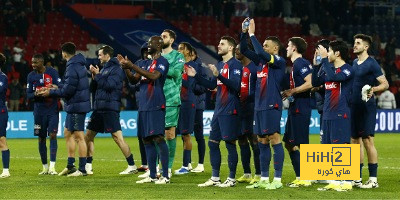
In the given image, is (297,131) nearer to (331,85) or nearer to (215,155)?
(331,85)

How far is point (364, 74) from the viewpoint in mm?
15305

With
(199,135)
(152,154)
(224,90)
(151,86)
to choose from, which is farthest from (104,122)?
(224,90)

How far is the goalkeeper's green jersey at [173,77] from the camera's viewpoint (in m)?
16.0

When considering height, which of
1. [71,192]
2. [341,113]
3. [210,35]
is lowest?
[71,192]

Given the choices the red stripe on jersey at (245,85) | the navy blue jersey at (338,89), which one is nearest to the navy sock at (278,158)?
the navy blue jersey at (338,89)

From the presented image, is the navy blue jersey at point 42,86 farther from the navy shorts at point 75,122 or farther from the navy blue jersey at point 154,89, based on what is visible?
the navy blue jersey at point 154,89

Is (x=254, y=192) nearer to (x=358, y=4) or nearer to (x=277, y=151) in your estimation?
(x=277, y=151)

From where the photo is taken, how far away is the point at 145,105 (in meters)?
15.3

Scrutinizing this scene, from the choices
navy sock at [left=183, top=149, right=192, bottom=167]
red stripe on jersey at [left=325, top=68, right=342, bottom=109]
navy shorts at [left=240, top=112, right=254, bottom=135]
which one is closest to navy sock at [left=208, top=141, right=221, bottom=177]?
navy shorts at [left=240, top=112, right=254, bottom=135]

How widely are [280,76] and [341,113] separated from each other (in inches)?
43.5

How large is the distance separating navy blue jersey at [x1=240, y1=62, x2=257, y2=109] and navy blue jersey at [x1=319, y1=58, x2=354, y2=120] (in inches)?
50.6

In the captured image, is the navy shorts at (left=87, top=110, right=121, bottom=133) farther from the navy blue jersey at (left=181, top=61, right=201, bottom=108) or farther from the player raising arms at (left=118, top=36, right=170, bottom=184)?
the player raising arms at (left=118, top=36, right=170, bottom=184)

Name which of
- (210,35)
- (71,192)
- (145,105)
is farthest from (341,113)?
(210,35)

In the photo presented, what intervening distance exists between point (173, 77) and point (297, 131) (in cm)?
233
